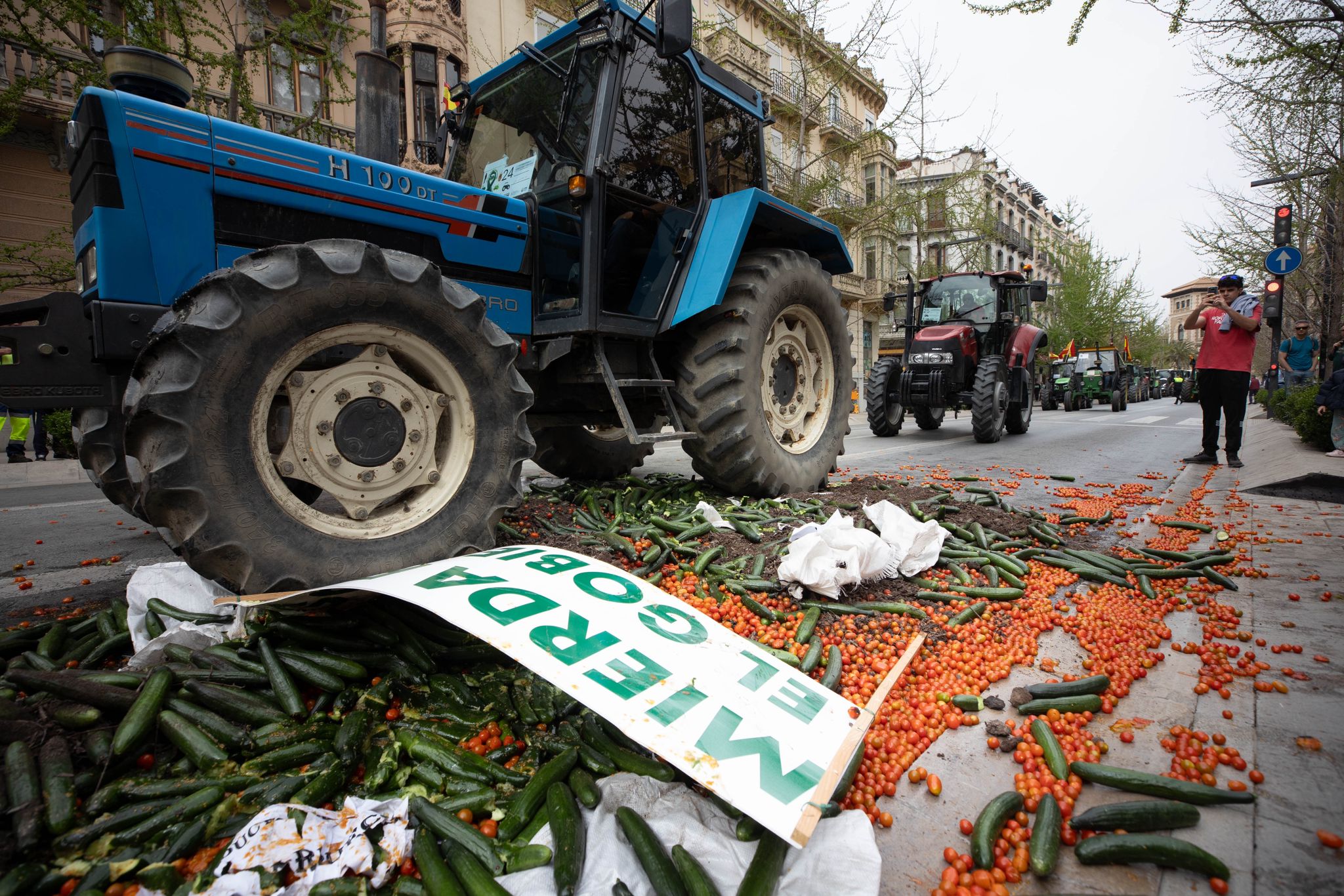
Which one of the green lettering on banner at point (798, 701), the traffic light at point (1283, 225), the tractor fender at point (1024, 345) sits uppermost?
the traffic light at point (1283, 225)

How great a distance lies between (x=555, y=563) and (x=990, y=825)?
173 centimetres

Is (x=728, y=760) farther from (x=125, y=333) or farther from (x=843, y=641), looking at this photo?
(x=125, y=333)

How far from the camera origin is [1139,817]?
1.48m

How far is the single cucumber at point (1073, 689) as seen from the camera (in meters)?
2.16

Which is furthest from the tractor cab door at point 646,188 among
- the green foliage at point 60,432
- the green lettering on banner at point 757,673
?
the green foliage at point 60,432

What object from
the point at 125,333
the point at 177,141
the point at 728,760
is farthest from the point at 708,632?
the point at 177,141

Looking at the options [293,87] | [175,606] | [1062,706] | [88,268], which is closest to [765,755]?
[1062,706]

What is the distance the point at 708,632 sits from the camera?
7.34 feet

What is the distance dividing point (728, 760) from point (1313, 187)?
19780 mm

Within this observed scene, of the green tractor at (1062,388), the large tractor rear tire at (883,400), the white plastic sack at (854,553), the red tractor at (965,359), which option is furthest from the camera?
the green tractor at (1062,388)

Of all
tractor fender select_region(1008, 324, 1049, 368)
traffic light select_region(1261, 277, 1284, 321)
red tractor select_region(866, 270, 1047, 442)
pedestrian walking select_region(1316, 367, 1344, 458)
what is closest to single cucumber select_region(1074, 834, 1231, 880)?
pedestrian walking select_region(1316, 367, 1344, 458)

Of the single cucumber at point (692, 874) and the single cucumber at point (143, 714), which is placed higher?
the single cucumber at point (143, 714)

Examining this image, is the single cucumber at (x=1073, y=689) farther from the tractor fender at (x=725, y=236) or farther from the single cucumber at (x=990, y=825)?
the tractor fender at (x=725, y=236)

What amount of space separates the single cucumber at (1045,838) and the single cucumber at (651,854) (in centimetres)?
80
